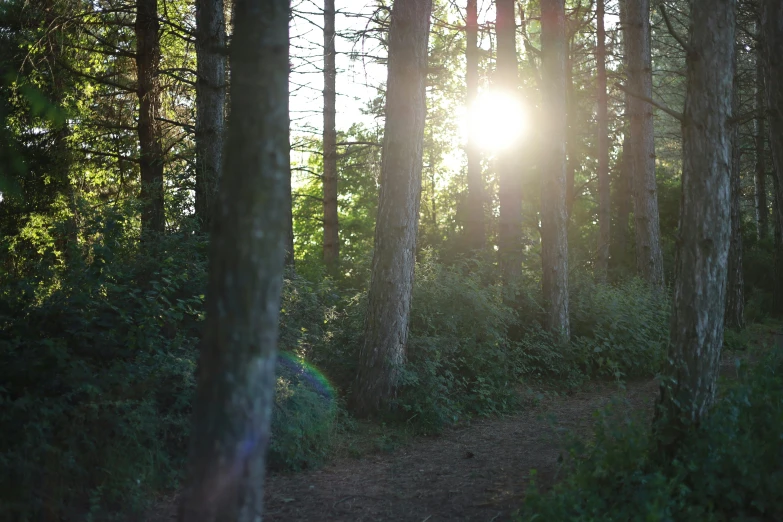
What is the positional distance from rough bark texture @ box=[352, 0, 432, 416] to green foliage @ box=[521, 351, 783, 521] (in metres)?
3.99

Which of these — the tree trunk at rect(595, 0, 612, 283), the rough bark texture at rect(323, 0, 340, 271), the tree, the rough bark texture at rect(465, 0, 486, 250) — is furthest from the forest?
the tree trunk at rect(595, 0, 612, 283)

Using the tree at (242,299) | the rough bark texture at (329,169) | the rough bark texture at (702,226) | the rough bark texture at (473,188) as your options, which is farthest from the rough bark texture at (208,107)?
the rough bark texture at (473,188)

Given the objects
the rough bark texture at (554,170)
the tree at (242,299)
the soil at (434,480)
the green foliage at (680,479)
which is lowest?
the soil at (434,480)

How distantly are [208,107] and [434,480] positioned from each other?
7819mm

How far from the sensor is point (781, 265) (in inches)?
827

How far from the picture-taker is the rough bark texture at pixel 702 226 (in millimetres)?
6246

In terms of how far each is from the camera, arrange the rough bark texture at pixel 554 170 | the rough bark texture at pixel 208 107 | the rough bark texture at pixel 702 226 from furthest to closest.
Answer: the rough bark texture at pixel 554 170 < the rough bark texture at pixel 208 107 < the rough bark texture at pixel 702 226

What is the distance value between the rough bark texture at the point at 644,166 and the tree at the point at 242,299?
15.6m

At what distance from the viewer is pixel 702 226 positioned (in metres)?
6.28

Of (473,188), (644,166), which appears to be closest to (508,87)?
(644,166)

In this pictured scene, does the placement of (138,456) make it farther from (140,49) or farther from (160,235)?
(140,49)

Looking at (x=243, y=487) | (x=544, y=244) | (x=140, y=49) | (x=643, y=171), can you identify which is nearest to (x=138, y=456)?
(x=243, y=487)

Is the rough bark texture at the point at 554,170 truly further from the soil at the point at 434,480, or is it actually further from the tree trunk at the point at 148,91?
the tree trunk at the point at 148,91

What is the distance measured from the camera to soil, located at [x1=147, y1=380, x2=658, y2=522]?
611cm
